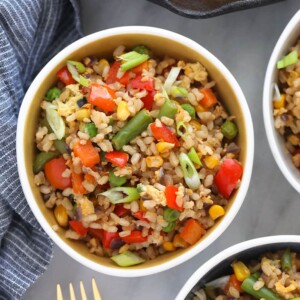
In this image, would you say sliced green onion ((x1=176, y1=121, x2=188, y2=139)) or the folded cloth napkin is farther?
the folded cloth napkin

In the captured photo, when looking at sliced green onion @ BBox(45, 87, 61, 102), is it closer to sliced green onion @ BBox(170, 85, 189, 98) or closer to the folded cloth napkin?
the folded cloth napkin

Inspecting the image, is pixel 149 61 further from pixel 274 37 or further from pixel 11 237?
pixel 11 237

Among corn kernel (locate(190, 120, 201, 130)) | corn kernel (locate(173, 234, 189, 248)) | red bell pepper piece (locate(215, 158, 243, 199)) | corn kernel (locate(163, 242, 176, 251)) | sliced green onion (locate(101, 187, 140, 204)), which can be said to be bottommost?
corn kernel (locate(163, 242, 176, 251))

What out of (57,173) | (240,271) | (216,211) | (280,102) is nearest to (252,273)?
(240,271)

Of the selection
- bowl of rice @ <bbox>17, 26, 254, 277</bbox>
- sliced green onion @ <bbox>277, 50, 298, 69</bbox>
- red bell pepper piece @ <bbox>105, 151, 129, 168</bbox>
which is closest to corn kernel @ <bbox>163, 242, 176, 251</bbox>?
bowl of rice @ <bbox>17, 26, 254, 277</bbox>

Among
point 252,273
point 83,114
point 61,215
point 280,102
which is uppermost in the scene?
point 83,114

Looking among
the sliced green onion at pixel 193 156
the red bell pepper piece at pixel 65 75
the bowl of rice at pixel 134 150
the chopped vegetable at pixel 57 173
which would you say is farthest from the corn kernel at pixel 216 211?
the red bell pepper piece at pixel 65 75

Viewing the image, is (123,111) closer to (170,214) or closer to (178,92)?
(178,92)
